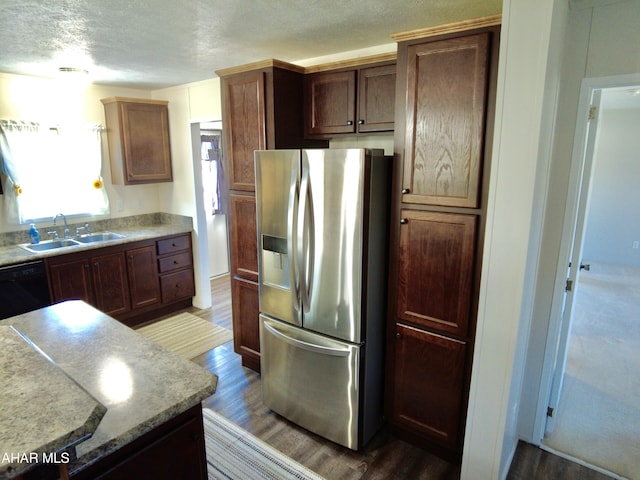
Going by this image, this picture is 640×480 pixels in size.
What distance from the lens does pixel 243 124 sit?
2.68 meters

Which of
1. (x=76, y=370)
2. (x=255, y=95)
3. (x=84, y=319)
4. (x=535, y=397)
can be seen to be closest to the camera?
(x=76, y=370)

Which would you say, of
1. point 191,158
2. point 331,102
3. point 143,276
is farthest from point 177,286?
point 331,102

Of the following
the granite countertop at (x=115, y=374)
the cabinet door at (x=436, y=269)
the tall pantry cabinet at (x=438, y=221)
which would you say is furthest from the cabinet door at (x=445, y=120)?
the granite countertop at (x=115, y=374)

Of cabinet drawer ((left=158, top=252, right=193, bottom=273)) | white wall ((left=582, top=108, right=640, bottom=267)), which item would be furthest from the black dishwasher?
white wall ((left=582, top=108, right=640, bottom=267))

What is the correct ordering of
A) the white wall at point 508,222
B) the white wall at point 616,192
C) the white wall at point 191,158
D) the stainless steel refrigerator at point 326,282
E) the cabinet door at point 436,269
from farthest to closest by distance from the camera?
the white wall at point 616,192
the white wall at point 191,158
the stainless steel refrigerator at point 326,282
the cabinet door at point 436,269
the white wall at point 508,222

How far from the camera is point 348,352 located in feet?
6.98

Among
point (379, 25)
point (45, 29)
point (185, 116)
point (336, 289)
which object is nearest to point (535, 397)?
point (336, 289)

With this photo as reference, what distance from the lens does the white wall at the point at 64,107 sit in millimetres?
3385

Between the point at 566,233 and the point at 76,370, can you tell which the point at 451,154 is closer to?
the point at 566,233

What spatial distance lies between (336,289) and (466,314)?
2.27 ft

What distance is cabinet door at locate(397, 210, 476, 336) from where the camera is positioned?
191 cm

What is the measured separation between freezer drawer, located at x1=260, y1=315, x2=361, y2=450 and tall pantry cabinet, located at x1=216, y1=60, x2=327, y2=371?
50 centimetres

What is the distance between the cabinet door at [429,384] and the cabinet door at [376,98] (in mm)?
1234

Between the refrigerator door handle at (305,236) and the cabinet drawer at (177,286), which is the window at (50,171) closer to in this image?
the cabinet drawer at (177,286)
